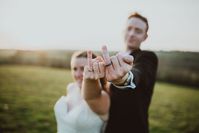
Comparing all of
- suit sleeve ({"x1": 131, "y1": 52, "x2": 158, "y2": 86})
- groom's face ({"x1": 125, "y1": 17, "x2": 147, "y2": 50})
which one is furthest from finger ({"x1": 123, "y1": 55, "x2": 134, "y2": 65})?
groom's face ({"x1": 125, "y1": 17, "x2": 147, "y2": 50})

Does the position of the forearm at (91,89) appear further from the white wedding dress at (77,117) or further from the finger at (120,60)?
the finger at (120,60)

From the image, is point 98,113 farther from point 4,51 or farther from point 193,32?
point 4,51

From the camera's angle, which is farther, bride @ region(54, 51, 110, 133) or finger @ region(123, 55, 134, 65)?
bride @ region(54, 51, 110, 133)

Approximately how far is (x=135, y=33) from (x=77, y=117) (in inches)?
17.9

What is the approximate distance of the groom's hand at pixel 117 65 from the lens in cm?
86

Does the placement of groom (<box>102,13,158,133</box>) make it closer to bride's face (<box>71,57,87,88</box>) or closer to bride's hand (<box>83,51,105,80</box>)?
bride's face (<box>71,57,87,88</box>)

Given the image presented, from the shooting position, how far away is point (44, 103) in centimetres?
271

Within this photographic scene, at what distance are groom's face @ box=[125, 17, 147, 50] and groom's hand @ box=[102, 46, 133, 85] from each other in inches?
33.0

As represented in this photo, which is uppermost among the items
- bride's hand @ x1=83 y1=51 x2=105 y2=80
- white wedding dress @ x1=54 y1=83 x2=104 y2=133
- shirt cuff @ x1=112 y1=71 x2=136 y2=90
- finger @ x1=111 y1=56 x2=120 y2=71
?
finger @ x1=111 y1=56 x2=120 y2=71

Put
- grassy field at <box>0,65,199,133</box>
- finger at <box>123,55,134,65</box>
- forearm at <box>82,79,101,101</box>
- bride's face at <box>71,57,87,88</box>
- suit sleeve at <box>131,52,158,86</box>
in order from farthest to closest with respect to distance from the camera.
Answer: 1. grassy field at <box>0,65,199,133</box>
2. bride's face at <box>71,57,87,88</box>
3. suit sleeve at <box>131,52,158,86</box>
4. forearm at <box>82,79,101,101</box>
5. finger at <box>123,55,134,65</box>

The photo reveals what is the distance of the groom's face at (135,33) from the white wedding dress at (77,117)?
31cm

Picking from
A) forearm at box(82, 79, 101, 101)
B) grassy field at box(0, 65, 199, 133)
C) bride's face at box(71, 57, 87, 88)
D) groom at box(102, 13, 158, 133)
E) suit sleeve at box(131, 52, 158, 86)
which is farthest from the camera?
grassy field at box(0, 65, 199, 133)

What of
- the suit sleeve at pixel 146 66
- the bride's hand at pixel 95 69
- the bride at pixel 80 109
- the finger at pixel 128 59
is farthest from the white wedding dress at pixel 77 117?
the finger at pixel 128 59

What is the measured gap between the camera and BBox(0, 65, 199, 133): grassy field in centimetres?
256
